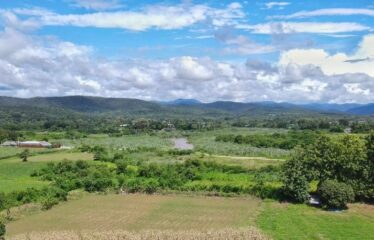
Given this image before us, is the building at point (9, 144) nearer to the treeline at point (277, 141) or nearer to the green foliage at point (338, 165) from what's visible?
the treeline at point (277, 141)

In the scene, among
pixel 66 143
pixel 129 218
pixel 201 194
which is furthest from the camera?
pixel 66 143

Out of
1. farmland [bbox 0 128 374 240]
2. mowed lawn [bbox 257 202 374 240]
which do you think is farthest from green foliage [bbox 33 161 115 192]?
mowed lawn [bbox 257 202 374 240]

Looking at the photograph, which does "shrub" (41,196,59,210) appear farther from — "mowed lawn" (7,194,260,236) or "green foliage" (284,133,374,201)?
"green foliage" (284,133,374,201)

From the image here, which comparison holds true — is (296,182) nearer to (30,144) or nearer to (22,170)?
(22,170)

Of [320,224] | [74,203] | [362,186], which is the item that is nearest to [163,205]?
[74,203]

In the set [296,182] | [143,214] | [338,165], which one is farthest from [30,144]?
[338,165]

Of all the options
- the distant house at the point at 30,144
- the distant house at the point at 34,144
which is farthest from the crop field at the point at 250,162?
the distant house at the point at 30,144

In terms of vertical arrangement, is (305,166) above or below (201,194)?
above

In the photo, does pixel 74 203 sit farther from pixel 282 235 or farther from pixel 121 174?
pixel 282 235
